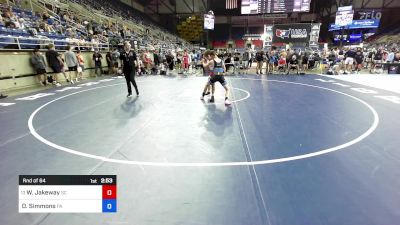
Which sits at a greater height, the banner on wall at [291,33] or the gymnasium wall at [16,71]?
the banner on wall at [291,33]

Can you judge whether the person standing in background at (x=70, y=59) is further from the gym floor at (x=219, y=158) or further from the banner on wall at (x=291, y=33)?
the banner on wall at (x=291, y=33)

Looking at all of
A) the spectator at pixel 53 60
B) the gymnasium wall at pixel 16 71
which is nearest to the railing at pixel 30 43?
the gymnasium wall at pixel 16 71

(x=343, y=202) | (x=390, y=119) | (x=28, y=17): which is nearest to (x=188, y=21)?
(x=28, y=17)

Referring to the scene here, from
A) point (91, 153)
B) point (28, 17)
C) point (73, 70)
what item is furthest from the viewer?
point (28, 17)

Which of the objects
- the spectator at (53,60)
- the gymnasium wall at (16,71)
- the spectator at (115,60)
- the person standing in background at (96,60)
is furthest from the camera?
the spectator at (115,60)

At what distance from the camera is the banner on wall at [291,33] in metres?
23.3

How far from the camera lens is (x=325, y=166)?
3.63 m

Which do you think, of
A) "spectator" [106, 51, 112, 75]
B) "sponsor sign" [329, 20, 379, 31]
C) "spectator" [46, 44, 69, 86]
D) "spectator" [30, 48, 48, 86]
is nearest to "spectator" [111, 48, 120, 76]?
"spectator" [106, 51, 112, 75]

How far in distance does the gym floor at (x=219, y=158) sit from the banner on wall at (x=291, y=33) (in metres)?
17.7

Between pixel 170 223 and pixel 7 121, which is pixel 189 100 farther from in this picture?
pixel 170 223

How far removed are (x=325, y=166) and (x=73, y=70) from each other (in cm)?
1412
